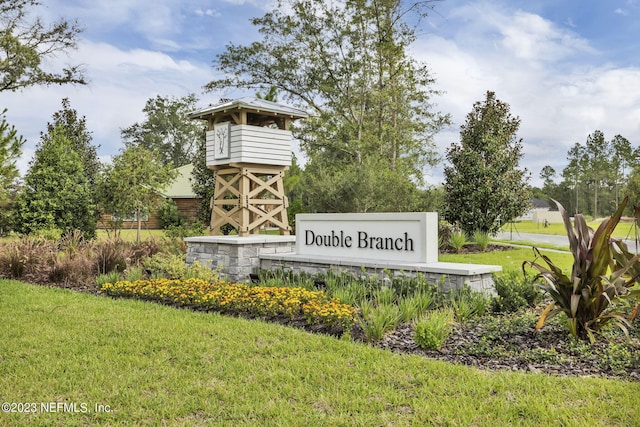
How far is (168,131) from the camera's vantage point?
153ft

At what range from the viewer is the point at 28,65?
22.9 meters

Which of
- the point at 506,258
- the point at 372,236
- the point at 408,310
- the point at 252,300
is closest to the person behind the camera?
the point at 408,310

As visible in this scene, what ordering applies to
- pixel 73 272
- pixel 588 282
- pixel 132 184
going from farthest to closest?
1. pixel 132 184
2. pixel 73 272
3. pixel 588 282

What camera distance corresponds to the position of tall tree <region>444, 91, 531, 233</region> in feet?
53.5

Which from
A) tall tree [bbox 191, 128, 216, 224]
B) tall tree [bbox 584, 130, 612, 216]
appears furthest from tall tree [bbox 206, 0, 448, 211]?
tall tree [bbox 584, 130, 612, 216]

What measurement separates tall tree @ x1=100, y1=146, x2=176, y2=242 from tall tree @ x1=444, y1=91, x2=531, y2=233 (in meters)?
10.0

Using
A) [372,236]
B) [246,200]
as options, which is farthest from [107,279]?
[372,236]

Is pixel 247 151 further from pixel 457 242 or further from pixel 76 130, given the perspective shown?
pixel 76 130

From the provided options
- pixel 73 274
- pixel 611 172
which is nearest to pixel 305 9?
pixel 73 274

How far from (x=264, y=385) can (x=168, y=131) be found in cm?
4521

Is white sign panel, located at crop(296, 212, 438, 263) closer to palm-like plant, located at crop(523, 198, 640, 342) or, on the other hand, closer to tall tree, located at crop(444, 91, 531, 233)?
palm-like plant, located at crop(523, 198, 640, 342)

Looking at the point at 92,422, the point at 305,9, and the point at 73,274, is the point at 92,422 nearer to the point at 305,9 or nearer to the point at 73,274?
the point at 73,274

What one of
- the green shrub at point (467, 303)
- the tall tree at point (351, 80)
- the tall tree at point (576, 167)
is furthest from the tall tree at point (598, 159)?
the green shrub at point (467, 303)

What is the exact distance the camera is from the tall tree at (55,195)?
1680cm
